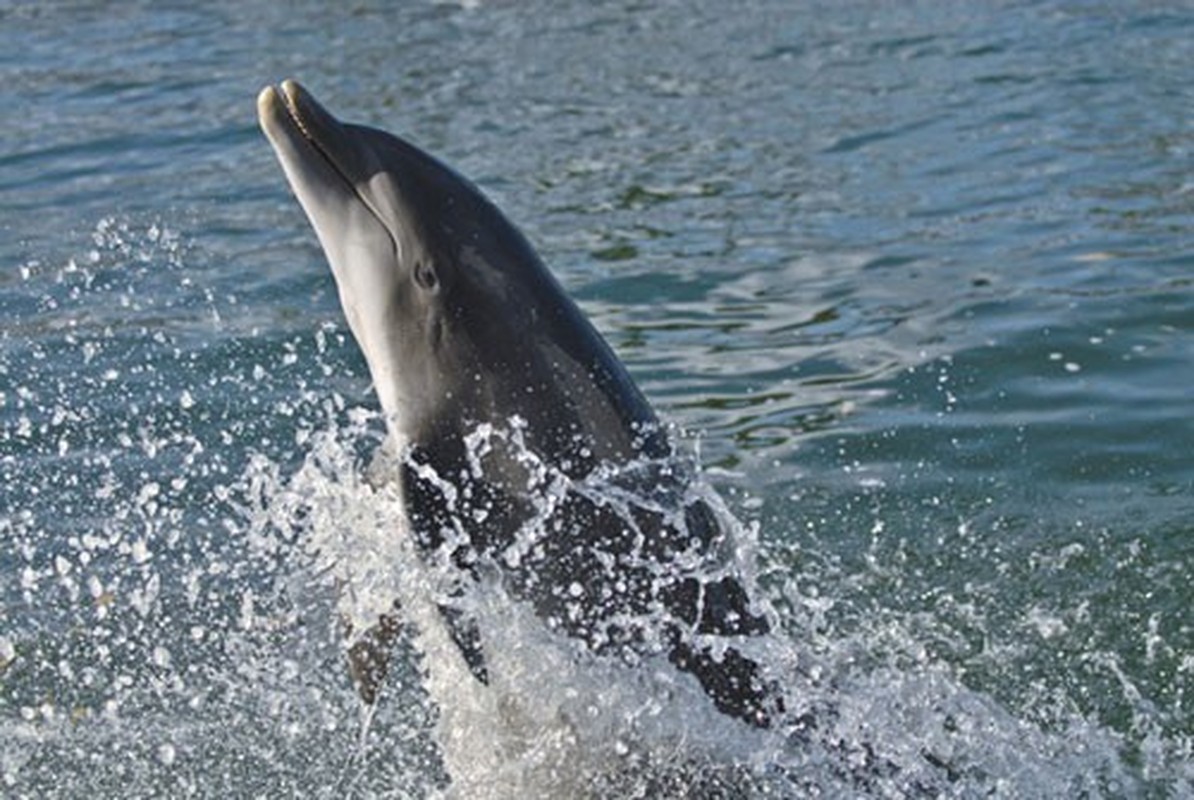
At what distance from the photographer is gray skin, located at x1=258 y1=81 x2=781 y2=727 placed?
5012mm

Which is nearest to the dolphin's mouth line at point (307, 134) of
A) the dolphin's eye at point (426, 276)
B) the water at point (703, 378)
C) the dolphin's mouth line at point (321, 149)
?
the dolphin's mouth line at point (321, 149)

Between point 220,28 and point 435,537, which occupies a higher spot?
point 435,537

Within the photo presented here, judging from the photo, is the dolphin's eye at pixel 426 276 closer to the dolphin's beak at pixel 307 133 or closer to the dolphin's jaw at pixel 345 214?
the dolphin's jaw at pixel 345 214

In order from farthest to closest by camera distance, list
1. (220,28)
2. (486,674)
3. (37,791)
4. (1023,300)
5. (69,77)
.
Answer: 1. (220,28)
2. (69,77)
3. (1023,300)
4. (37,791)
5. (486,674)

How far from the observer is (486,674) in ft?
16.3

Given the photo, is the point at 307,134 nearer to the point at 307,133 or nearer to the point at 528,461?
the point at 307,133

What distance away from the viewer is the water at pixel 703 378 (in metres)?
5.91

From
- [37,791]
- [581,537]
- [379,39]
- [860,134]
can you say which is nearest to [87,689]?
[37,791]

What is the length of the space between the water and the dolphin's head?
227mm

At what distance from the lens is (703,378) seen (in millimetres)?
8844

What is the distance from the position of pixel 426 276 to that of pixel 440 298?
0.22ft

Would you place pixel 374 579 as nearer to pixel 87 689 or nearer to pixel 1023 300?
pixel 87 689

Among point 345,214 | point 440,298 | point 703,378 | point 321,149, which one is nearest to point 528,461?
point 440,298

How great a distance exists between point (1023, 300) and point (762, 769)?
15.9 ft
